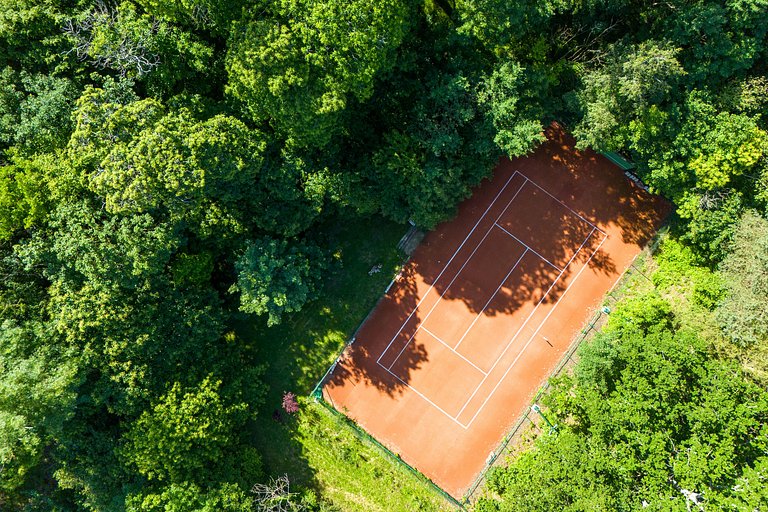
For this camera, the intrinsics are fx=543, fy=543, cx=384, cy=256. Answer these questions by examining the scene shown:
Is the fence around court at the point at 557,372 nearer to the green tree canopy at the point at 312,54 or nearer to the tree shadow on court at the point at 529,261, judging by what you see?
the tree shadow on court at the point at 529,261

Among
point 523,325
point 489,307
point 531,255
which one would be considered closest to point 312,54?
point 531,255

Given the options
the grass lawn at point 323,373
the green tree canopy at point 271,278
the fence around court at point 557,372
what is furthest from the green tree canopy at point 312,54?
the fence around court at point 557,372

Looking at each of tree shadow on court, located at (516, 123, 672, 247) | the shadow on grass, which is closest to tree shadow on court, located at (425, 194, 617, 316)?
tree shadow on court, located at (516, 123, 672, 247)

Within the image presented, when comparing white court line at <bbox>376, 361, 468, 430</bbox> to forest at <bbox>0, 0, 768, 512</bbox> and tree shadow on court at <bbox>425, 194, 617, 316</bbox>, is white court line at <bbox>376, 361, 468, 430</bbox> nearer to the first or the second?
forest at <bbox>0, 0, 768, 512</bbox>

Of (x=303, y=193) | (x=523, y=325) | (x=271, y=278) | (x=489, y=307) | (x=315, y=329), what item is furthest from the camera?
(x=315, y=329)

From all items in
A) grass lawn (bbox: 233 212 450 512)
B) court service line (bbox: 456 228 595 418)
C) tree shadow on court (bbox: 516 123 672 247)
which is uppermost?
tree shadow on court (bbox: 516 123 672 247)

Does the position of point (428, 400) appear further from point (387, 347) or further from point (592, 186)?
point (592, 186)

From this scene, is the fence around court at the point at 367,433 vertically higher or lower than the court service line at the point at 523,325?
lower
